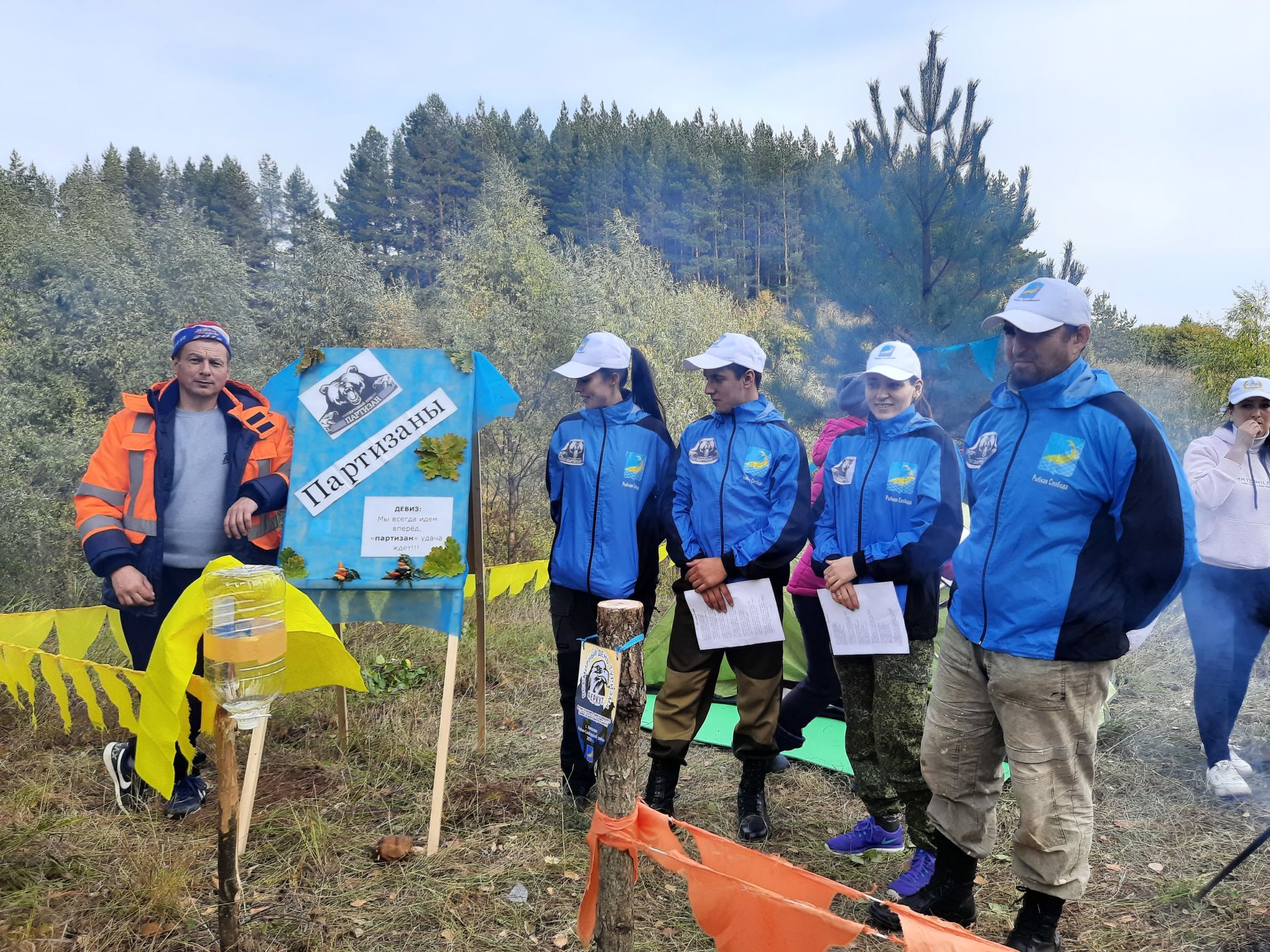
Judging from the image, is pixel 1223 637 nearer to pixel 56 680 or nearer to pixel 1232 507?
pixel 1232 507

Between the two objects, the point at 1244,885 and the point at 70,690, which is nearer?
the point at 1244,885

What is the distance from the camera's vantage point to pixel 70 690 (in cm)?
464

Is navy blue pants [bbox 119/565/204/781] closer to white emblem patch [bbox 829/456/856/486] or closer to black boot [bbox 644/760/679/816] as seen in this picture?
black boot [bbox 644/760/679/816]

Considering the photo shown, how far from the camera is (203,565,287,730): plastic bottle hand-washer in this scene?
1.90 meters

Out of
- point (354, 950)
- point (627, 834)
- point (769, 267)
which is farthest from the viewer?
point (769, 267)

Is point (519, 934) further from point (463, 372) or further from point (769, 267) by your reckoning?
point (769, 267)

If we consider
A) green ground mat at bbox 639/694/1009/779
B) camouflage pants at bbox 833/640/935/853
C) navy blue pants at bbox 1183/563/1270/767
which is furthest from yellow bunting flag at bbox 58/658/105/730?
navy blue pants at bbox 1183/563/1270/767

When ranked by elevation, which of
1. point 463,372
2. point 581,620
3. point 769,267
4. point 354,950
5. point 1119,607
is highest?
point 769,267

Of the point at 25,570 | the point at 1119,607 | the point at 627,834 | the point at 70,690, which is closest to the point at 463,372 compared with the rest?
the point at 627,834

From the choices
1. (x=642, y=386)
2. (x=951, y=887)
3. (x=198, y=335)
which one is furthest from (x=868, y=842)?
(x=198, y=335)

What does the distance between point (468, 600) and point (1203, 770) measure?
4995 mm

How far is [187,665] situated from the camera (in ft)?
6.56

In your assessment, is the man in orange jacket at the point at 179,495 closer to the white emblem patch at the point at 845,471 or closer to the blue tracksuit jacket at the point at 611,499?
the blue tracksuit jacket at the point at 611,499

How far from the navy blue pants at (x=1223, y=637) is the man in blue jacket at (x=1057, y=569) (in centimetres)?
212
